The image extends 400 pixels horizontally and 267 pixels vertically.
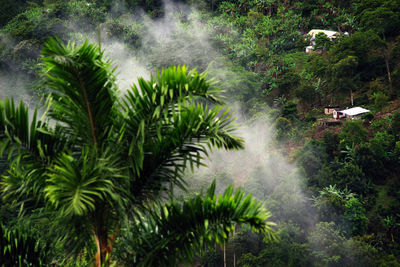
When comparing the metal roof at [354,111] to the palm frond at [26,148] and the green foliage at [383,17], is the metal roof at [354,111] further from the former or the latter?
the palm frond at [26,148]

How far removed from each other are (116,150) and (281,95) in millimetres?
16254

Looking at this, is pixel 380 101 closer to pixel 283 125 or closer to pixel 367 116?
pixel 367 116

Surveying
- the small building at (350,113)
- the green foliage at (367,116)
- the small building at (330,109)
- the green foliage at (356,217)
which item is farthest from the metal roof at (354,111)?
the green foliage at (356,217)

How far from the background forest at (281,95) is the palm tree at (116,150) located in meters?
0.29

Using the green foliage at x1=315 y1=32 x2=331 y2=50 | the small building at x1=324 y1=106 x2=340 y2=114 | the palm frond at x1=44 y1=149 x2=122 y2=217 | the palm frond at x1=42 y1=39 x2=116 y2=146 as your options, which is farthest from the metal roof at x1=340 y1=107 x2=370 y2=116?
the palm frond at x1=44 y1=149 x2=122 y2=217

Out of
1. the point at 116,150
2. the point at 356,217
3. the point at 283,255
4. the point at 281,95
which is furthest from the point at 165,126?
the point at 281,95

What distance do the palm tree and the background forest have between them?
29 centimetres

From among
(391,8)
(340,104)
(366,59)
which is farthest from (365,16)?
(340,104)

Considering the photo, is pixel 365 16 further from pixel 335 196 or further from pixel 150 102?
pixel 150 102

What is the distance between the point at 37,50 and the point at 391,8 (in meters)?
16.5

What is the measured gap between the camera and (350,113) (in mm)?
14727

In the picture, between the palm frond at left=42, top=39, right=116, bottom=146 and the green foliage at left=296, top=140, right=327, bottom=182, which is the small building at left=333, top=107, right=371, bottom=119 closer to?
the green foliage at left=296, top=140, right=327, bottom=182

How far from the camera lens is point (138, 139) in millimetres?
2463

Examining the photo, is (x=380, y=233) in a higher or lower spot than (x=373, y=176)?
lower
